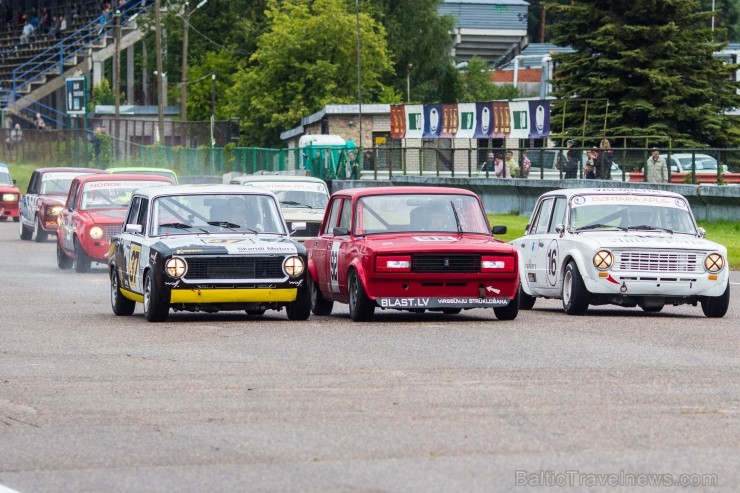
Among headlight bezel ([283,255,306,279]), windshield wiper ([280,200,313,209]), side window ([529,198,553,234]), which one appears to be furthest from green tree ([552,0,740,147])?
headlight bezel ([283,255,306,279])

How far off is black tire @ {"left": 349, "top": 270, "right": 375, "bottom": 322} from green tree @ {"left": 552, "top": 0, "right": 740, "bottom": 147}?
3792 centimetres

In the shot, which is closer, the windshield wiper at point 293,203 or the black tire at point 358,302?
the black tire at point 358,302

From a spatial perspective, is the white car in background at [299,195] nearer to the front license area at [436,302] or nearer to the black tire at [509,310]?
the black tire at [509,310]

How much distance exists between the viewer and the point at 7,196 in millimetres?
47938

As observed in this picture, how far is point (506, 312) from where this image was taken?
18.2 m

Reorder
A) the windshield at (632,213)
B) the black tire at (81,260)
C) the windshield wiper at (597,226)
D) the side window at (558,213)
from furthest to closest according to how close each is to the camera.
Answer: the black tire at (81,260) < the side window at (558,213) < the windshield at (632,213) < the windshield wiper at (597,226)

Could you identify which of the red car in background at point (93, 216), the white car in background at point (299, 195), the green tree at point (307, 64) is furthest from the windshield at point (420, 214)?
the green tree at point (307, 64)

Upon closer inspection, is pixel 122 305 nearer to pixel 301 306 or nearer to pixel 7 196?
pixel 301 306

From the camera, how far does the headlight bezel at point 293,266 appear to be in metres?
17.6

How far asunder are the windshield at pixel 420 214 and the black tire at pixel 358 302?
738 millimetres

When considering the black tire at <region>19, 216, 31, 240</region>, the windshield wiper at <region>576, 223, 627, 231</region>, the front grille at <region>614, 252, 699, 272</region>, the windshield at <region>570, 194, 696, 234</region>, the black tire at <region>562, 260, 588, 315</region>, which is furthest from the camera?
the black tire at <region>19, 216, 31, 240</region>

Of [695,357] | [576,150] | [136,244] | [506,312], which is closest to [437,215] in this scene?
[506,312]

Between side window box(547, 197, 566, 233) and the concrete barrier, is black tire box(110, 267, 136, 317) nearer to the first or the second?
side window box(547, 197, 566, 233)

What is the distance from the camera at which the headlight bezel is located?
1759 cm
